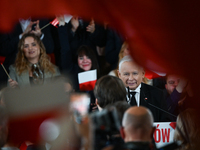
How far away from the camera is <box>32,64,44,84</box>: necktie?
7.79ft

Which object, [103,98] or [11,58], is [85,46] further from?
[103,98]

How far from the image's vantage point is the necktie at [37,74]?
2.37 m

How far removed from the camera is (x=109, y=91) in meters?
1.52

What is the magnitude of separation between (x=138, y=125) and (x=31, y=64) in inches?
71.1

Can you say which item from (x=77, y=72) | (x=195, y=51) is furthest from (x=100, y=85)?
(x=195, y=51)

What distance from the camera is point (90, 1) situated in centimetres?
33

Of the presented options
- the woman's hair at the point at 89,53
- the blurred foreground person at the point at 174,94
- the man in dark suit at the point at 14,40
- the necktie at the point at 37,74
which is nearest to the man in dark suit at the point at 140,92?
the blurred foreground person at the point at 174,94

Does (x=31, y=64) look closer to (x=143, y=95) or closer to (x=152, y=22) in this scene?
(x=143, y=95)

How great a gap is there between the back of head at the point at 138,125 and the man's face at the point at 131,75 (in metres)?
1.13

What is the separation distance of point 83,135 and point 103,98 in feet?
2.68

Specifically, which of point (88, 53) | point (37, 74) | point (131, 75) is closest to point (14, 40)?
point (37, 74)

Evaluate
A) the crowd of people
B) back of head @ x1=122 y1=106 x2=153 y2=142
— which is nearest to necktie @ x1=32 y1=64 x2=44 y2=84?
the crowd of people

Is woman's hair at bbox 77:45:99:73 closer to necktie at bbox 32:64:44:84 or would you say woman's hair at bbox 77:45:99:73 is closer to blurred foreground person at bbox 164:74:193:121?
necktie at bbox 32:64:44:84

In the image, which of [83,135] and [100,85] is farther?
[100,85]
